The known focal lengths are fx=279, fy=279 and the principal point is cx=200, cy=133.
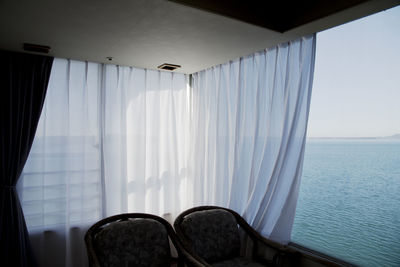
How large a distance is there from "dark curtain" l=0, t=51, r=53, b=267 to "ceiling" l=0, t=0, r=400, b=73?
228mm

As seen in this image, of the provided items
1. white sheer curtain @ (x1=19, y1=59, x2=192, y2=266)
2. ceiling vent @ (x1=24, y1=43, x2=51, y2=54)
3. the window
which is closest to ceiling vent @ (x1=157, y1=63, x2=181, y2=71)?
white sheer curtain @ (x1=19, y1=59, x2=192, y2=266)

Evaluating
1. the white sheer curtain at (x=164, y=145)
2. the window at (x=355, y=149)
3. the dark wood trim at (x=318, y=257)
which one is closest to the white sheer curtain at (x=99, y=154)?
the white sheer curtain at (x=164, y=145)

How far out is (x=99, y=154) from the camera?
3.12 meters

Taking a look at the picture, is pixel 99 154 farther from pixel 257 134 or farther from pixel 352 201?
pixel 352 201

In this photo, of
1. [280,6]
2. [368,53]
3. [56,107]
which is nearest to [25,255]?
[56,107]

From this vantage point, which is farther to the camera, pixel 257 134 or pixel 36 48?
pixel 257 134

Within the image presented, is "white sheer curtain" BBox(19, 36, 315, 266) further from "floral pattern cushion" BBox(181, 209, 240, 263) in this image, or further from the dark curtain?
"floral pattern cushion" BBox(181, 209, 240, 263)

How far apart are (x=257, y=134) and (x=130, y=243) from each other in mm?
1508

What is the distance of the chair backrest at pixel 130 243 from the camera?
215cm

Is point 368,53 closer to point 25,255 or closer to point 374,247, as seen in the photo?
point 374,247

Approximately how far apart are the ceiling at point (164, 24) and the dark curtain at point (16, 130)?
0.23 m

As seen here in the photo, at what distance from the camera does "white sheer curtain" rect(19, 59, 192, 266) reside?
2.87 meters

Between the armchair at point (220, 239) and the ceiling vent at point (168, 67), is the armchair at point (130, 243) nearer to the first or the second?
the armchair at point (220, 239)

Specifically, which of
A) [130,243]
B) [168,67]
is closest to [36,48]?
[168,67]
